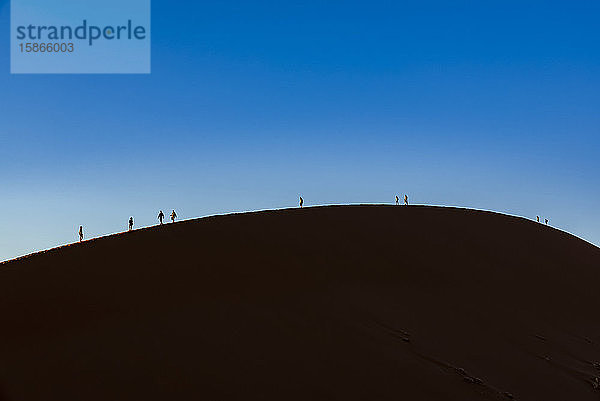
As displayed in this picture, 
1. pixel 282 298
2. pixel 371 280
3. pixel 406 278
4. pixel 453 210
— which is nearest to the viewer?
pixel 282 298

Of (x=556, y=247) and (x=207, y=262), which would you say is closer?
(x=207, y=262)

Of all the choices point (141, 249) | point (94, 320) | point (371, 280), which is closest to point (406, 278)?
point (371, 280)

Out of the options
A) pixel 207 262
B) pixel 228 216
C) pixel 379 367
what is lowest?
pixel 379 367

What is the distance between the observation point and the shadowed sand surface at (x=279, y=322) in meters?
5.71

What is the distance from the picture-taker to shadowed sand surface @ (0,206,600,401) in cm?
571

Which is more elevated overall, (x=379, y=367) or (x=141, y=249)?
(x=141, y=249)

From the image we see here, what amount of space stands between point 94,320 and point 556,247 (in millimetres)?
18750

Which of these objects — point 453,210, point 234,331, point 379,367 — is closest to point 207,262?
point 234,331

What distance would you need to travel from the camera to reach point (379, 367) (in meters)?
6.67

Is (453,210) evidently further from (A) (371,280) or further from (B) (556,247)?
(A) (371,280)

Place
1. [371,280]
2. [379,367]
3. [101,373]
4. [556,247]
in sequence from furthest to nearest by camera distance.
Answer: [556,247], [371,280], [379,367], [101,373]

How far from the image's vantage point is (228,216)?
1452 cm

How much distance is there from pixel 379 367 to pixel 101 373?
12.7ft

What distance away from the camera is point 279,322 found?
293 inches
